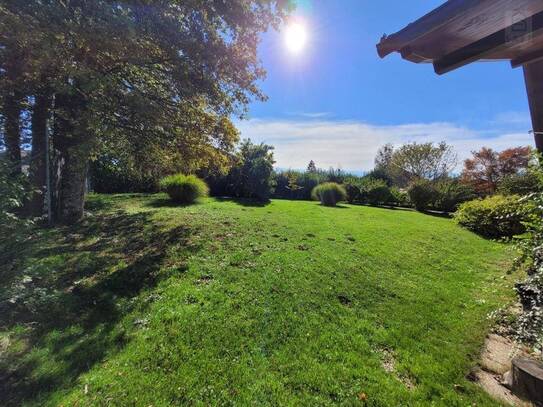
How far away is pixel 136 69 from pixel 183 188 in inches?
197

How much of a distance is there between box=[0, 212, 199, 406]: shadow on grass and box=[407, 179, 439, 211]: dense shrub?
44.3 ft

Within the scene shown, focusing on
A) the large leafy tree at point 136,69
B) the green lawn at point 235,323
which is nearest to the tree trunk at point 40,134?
the large leafy tree at point 136,69

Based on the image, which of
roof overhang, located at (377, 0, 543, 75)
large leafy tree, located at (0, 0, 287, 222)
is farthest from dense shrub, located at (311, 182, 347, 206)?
roof overhang, located at (377, 0, 543, 75)

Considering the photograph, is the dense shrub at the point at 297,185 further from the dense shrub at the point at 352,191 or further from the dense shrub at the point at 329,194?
the dense shrub at the point at 329,194

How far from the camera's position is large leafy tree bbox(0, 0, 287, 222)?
4.18 meters

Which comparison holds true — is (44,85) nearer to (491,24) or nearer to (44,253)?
A: (44,253)

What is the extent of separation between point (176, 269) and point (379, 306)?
313 cm

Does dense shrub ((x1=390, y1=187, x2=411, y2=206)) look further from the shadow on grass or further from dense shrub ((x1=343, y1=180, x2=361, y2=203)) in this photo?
the shadow on grass

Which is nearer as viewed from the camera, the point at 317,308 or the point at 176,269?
the point at 317,308

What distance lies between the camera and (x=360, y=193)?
17125 mm

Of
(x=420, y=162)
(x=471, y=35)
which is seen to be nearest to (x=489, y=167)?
(x=420, y=162)

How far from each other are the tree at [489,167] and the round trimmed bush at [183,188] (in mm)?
19018

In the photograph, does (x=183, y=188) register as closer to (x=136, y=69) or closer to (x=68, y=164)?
(x=68, y=164)

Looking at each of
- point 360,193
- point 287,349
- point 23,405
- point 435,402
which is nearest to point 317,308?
point 287,349
